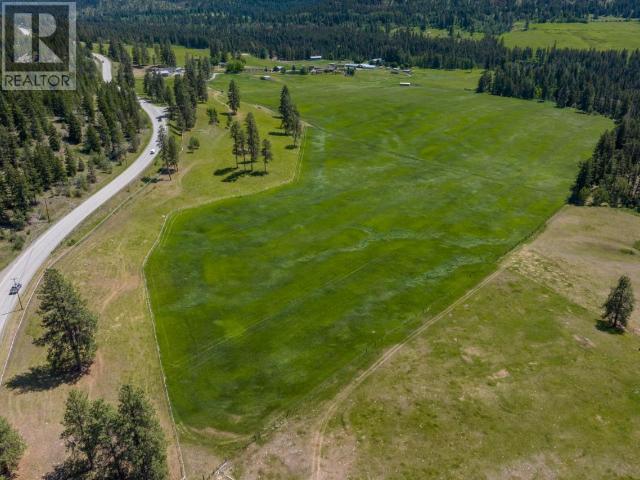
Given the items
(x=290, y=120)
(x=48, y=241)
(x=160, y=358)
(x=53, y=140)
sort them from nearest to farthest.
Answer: (x=160, y=358)
(x=48, y=241)
(x=53, y=140)
(x=290, y=120)

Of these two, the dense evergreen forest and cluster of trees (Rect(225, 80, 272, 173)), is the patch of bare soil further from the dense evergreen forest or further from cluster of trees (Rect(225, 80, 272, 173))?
cluster of trees (Rect(225, 80, 272, 173))

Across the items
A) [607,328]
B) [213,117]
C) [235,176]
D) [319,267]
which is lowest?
[607,328]

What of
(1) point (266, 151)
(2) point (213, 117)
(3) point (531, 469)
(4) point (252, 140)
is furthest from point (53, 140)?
(3) point (531, 469)

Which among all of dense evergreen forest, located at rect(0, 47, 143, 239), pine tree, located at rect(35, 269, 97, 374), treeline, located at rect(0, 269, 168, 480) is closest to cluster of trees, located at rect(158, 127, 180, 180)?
dense evergreen forest, located at rect(0, 47, 143, 239)

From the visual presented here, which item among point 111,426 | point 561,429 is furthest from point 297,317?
point 561,429

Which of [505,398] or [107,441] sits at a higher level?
[107,441]

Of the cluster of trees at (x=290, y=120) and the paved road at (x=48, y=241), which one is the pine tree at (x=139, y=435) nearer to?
the paved road at (x=48, y=241)

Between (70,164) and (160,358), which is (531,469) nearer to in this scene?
(160,358)

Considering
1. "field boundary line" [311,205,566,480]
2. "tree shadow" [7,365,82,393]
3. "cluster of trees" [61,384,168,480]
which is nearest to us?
"cluster of trees" [61,384,168,480]
